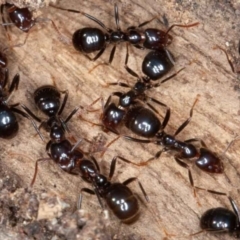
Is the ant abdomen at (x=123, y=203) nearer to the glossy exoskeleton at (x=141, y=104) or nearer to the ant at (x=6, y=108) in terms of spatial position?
the glossy exoskeleton at (x=141, y=104)

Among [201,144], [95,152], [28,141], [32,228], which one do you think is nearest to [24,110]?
[28,141]

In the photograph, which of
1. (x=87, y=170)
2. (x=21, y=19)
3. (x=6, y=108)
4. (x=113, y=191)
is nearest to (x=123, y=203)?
(x=113, y=191)

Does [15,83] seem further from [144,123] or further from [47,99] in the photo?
[144,123]

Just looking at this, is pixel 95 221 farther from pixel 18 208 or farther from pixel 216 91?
pixel 216 91

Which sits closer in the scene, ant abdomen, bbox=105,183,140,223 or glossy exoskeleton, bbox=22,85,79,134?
ant abdomen, bbox=105,183,140,223

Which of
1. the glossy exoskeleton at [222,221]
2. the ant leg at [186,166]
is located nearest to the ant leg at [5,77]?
the ant leg at [186,166]

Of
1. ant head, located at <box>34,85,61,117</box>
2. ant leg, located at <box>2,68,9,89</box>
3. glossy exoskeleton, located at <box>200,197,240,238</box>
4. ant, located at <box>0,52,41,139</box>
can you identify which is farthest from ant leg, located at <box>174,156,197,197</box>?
ant leg, located at <box>2,68,9,89</box>

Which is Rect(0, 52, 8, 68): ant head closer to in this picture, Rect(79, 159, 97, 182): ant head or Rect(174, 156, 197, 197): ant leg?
Rect(79, 159, 97, 182): ant head
